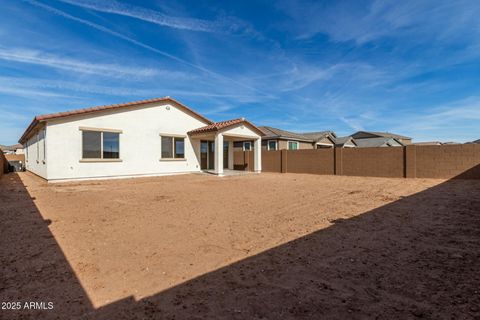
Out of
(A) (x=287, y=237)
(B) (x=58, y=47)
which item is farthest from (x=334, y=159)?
(B) (x=58, y=47)

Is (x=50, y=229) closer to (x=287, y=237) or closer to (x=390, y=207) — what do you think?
(x=287, y=237)

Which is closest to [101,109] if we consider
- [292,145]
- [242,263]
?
[242,263]

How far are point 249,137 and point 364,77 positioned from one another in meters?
9.20

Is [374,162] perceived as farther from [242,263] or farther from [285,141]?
[242,263]

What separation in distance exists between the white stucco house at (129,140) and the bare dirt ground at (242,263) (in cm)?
643

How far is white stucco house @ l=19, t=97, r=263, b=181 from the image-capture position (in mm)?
11773

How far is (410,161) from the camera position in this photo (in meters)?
Answer: 13.5

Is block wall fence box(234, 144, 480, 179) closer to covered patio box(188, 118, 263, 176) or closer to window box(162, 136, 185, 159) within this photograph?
covered patio box(188, 118, 263, 176)

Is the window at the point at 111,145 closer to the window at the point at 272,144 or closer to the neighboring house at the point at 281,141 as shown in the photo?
the neighboring house at the point at 281,141

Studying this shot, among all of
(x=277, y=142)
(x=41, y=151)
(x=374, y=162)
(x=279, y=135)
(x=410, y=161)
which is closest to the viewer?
(x=410, y=161)

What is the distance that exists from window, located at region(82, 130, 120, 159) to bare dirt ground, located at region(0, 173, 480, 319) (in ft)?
22.0

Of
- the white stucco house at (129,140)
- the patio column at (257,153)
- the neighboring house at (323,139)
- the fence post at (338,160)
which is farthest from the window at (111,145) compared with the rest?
the neighboring house at (323,139)

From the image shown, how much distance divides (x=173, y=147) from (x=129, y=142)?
2774mm

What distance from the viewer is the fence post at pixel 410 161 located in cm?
1343
